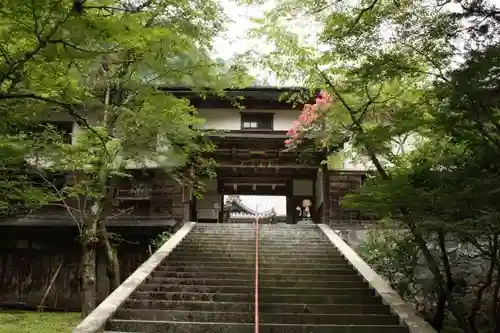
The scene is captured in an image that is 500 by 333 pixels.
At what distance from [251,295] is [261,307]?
699mm

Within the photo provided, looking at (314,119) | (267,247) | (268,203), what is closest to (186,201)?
(267,247)

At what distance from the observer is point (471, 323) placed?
815 cm

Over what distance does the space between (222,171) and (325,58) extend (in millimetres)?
11250

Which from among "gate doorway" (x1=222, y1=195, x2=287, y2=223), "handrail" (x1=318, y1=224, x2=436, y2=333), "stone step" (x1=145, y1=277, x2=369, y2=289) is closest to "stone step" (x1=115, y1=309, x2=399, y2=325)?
"handrail" (x1=318, y1=224, x2=436, y2=333)

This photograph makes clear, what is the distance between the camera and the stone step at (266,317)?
8102mm

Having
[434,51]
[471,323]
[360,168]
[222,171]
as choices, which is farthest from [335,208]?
[434,51]

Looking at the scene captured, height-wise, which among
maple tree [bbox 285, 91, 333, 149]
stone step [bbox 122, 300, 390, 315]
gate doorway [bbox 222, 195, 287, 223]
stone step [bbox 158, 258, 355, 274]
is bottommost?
stone step [bbox 122, 300, 390, 315]

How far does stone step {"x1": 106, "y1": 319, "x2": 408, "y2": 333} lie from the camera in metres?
7.67

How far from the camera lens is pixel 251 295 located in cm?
922

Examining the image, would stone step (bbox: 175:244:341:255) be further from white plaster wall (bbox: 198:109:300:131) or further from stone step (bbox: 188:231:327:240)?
white plaster wall (bbox: 198:109:300:131)

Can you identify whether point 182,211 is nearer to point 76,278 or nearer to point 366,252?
point 76,278

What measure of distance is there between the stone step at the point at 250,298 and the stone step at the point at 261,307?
345 mm

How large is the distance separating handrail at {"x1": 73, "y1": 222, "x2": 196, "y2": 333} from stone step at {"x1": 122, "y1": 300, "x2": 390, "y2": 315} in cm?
27

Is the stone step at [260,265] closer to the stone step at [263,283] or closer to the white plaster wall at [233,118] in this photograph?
the stone step at [263,283]
